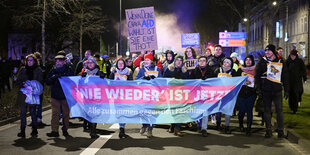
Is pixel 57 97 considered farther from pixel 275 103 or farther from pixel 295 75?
pixel 295 75

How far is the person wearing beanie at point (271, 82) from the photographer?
802 centimetres

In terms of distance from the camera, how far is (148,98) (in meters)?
8.04

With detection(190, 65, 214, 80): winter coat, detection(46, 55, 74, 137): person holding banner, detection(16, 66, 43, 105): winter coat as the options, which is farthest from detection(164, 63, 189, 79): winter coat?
detection(16, 66, 43, 105): winter coat

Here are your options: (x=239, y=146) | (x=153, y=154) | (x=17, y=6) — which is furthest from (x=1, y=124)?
(x=17, y=6)

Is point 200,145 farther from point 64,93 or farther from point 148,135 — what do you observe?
point 64,93

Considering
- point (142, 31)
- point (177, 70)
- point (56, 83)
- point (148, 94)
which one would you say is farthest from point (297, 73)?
point (56, 83)

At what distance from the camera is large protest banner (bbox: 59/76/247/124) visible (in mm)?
7965

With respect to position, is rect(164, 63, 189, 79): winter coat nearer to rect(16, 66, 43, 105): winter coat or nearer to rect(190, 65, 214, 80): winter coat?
rect(190, 65, 214, 80): winter coat

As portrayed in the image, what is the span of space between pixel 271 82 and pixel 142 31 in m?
4.86

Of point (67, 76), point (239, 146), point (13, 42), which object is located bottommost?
point (239, 146)

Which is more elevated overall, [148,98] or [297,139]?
[148,98]

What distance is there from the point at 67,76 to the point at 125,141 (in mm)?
2150

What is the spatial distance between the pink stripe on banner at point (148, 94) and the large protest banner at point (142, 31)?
3517 mm

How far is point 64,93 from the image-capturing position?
27.0 ft
